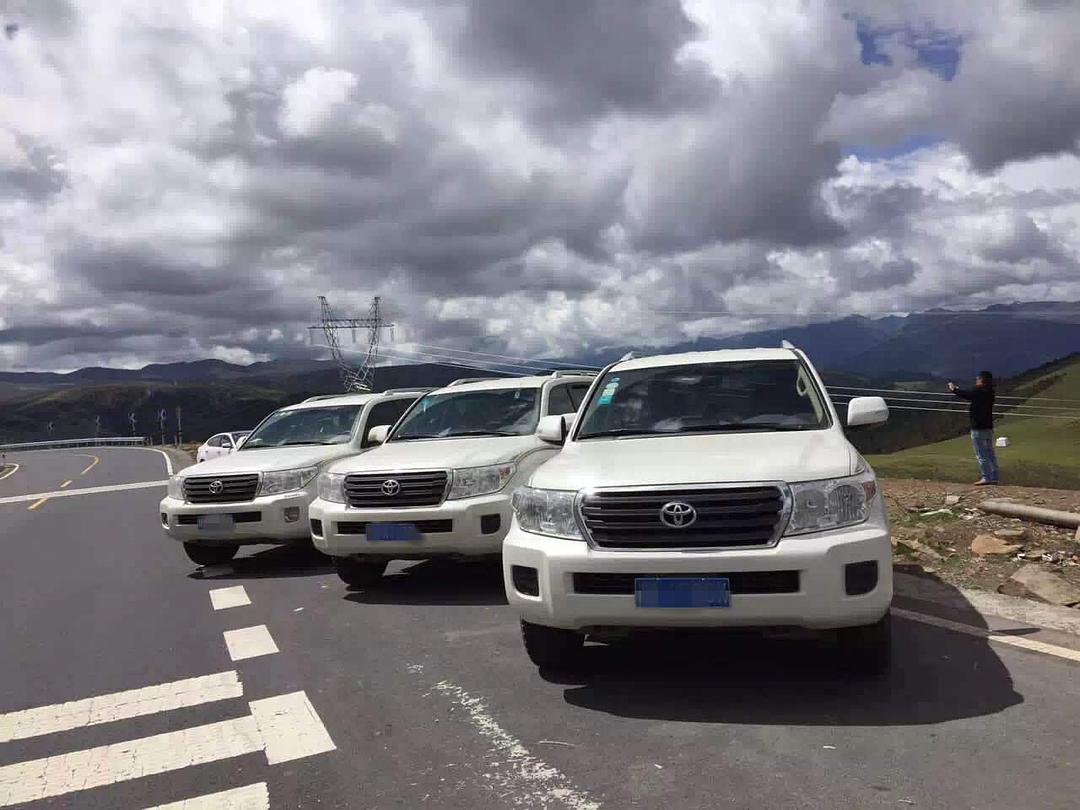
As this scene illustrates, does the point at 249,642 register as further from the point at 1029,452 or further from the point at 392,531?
the point at 1029,452

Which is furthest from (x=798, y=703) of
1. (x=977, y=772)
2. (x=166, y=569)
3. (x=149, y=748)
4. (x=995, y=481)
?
(x=995, y=481)

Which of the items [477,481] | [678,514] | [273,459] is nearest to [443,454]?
[477,481]

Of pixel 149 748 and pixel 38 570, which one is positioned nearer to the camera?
pixel 149 748

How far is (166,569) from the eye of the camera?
997 cm

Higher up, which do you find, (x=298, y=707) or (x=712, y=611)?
(x=712, y=611)

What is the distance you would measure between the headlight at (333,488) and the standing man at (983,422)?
31.4 ft

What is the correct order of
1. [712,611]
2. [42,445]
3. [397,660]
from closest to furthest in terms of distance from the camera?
[712,611], [397,660], [42,445]

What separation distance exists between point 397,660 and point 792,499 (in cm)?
270

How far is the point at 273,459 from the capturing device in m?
9.52

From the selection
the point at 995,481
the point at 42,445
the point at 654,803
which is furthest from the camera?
the point at 42,445

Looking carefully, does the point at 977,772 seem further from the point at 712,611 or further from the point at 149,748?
the point at 149,748

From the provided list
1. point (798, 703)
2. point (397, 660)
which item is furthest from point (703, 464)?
point (397, 660)

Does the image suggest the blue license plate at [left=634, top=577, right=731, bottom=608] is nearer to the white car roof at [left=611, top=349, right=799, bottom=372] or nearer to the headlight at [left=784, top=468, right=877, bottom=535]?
the headlight at [left=784, top=468, right=877, bottom=535]

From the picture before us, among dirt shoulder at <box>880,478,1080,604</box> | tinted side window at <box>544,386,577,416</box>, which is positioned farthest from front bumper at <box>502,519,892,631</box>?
tinted side window at <box>544,386,577,416</box>
